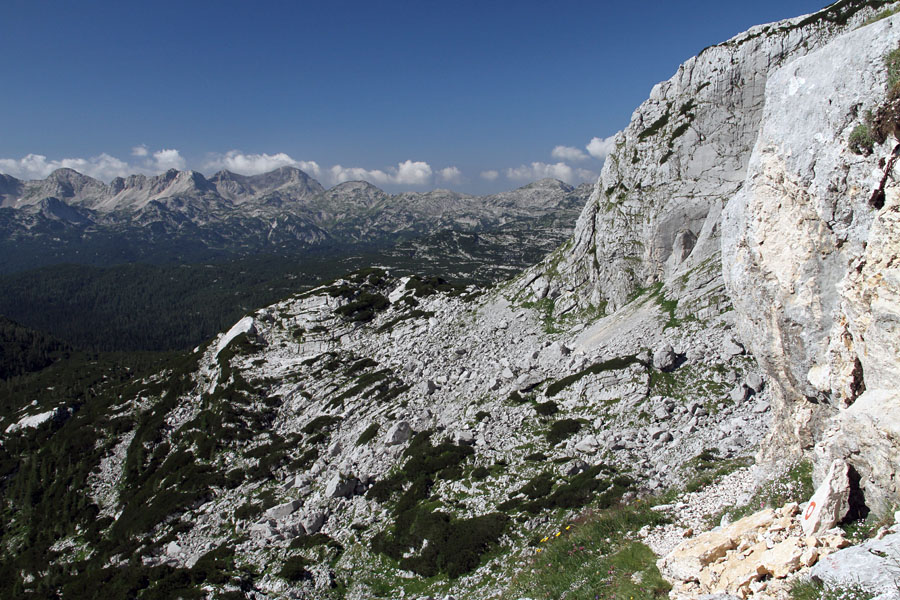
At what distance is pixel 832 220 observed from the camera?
35.8ft

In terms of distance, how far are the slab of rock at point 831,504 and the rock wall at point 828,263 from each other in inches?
16.4

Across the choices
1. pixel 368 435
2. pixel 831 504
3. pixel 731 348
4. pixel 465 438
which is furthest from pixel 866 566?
pixel 368 435

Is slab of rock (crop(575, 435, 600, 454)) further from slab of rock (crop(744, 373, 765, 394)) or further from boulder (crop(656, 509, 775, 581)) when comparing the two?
boulder (crop(656, 509, 775, 581))

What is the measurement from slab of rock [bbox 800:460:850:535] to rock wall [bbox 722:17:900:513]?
0.42 m

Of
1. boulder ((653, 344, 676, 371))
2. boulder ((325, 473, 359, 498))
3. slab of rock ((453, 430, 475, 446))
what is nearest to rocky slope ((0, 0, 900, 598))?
slab of rock ((453, 430, 475, 446))

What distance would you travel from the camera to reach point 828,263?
1111cm

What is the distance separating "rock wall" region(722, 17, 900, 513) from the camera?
8867mm

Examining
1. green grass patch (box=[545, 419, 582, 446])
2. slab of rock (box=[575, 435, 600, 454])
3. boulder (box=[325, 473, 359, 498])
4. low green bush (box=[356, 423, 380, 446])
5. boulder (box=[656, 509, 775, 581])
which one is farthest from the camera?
low green bush (box=[356, 423, 380, 446])

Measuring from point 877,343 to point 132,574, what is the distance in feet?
138

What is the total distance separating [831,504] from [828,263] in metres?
5.70

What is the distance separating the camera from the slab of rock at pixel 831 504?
889cm

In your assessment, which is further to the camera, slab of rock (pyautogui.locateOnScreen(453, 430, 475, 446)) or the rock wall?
slab of rock (pyautogui.locateOnScreen(453, 430, 475, 446))

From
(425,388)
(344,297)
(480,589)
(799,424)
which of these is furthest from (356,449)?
(344,297)

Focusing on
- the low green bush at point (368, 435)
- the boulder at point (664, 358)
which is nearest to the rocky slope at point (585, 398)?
the low green bush at point (368, 435)
